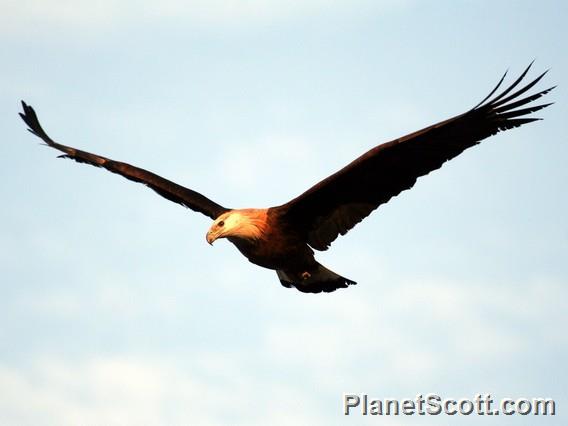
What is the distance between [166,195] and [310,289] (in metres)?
2.09

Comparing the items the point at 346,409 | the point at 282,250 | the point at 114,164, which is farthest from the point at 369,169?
the point at 114,164

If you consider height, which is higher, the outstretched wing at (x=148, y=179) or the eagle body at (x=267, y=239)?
the outstretched wing at (x=148, y=179)

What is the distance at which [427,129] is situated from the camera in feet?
A: 35.4

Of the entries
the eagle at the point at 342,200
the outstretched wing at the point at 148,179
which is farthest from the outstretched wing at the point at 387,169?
the outstretched wing at the point at 148,179

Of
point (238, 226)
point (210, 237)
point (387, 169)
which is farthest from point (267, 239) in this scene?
point (387, 169)

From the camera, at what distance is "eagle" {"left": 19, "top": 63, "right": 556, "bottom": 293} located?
10.9 meters

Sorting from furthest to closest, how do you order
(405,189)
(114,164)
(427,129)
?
(114,164) → (405,189) → (427,129)

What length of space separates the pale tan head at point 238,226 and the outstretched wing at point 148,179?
0.87m

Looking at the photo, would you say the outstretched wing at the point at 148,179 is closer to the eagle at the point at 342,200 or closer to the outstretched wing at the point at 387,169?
the eagle at the point at 342,200

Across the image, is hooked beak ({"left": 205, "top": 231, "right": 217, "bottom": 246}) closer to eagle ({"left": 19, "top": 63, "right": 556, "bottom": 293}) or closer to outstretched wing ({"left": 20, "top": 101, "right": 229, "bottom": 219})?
eagle ({"left": 19, "top": 63, "right": 556, "bottom": 293})

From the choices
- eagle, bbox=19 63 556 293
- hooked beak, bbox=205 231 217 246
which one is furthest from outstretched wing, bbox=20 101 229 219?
hooked beak, bbox=205 231 217 246

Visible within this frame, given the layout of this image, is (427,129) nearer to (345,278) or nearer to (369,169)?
(369,169)

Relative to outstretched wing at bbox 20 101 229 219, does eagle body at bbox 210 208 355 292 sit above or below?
below

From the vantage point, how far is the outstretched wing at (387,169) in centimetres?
1088
